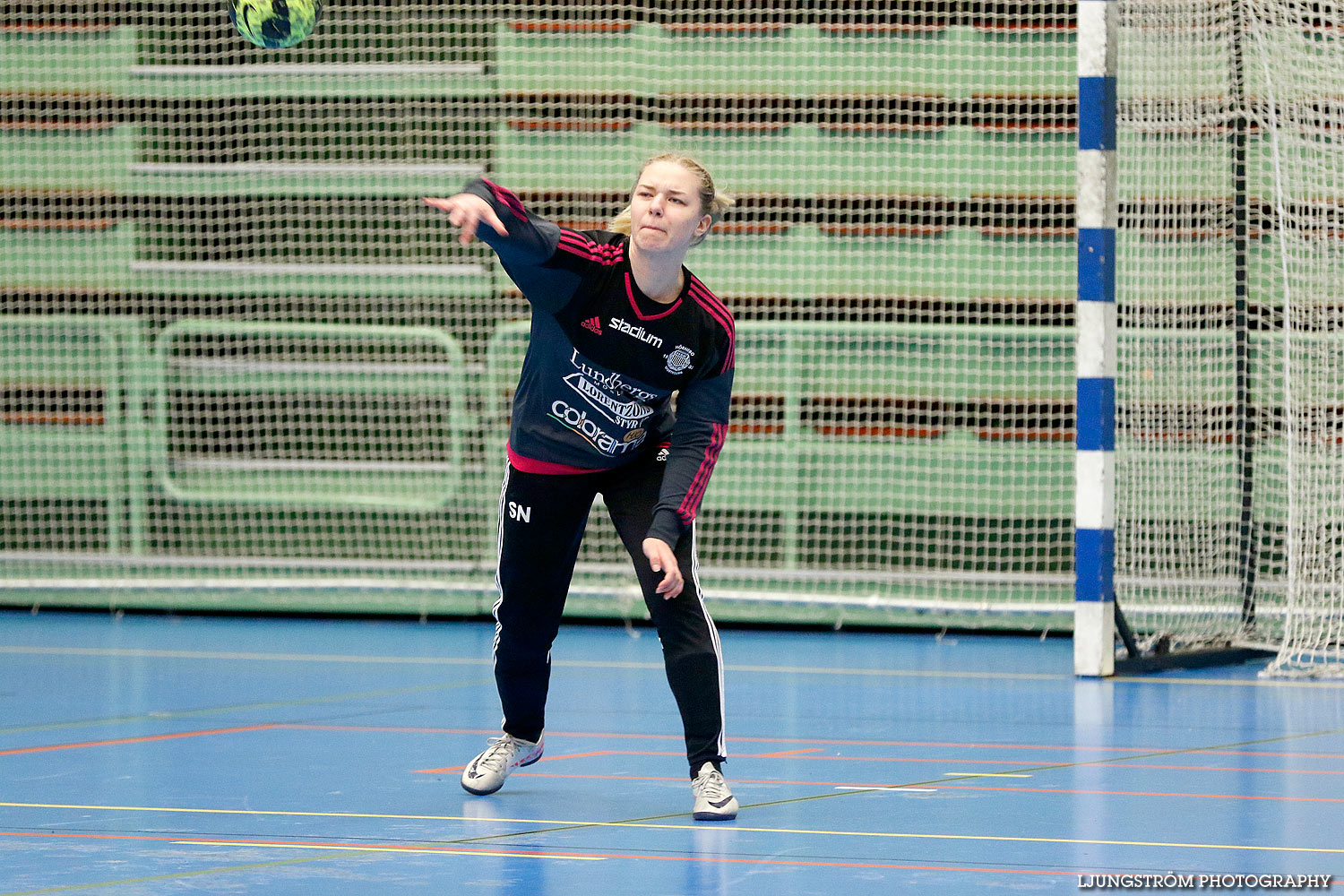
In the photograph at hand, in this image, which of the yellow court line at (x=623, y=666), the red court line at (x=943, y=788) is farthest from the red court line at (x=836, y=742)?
the yellow court line at (x=623, y=666)

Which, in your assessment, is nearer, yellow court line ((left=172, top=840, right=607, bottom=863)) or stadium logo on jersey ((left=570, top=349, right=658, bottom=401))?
yellow court line ((left=172, top=840, right=607, bottom=863))

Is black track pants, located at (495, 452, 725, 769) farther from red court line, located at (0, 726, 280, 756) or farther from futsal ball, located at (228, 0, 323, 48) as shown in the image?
futsal ball, located at (228, 0, 323, 48)

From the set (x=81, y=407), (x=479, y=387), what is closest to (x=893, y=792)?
(x=479, y=387)

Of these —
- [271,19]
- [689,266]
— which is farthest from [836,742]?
[689,266]

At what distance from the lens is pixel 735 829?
4.11m

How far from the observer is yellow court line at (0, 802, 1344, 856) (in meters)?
3.85

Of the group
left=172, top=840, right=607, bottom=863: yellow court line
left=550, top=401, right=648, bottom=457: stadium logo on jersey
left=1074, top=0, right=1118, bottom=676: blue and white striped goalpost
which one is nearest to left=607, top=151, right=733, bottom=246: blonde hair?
left=550, top=401, right=648, bottom=457: stadium logo on jersey

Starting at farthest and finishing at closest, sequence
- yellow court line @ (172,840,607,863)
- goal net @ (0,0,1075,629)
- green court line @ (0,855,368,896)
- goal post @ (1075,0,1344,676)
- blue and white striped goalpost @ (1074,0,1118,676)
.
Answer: goal net @ (0,0,1075,629)
goal post @ (1075,0,1344,676)
blue and white striped goalpost @ (1074,0,1118,676)
yellow court line @ (172,840,607,863)
green court line @ (0,855,368,896)

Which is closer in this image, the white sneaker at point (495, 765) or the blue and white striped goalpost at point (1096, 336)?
the white sneaker at point (495, 765)

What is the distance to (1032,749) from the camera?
5.40 meters

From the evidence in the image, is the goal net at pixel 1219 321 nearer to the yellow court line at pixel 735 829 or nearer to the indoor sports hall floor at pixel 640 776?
the indoor sports hall floor at pixel 640 776

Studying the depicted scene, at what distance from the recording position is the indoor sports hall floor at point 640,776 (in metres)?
3.64

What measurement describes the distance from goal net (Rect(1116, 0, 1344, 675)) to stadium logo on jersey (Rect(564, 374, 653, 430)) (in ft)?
12.0

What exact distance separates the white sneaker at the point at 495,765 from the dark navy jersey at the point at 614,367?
2.46 ft
